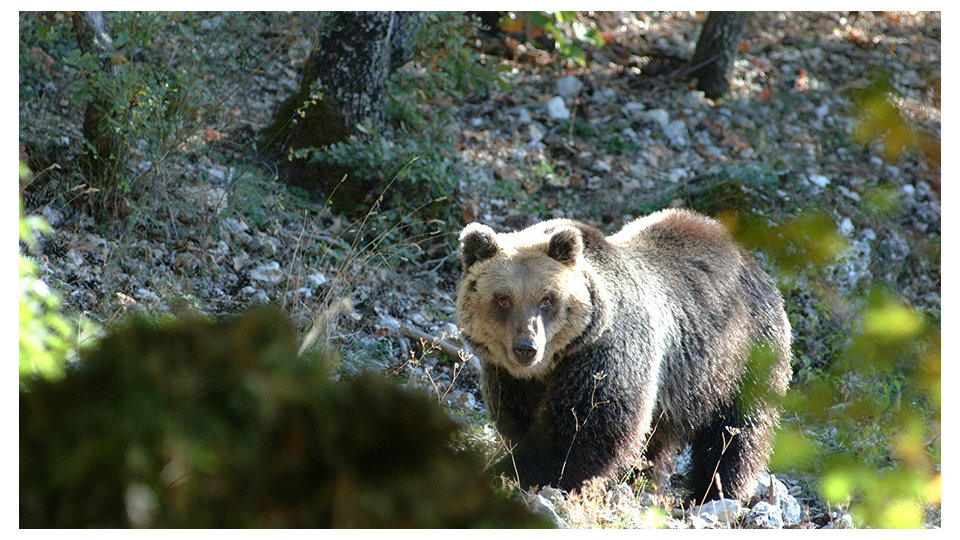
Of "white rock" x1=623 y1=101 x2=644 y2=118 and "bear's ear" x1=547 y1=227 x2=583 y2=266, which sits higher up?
"bear's ear" x1=547 y1=227 x2=583 y2=266

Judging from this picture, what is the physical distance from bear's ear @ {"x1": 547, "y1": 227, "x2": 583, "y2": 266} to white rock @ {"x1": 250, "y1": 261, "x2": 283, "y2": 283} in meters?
2.33

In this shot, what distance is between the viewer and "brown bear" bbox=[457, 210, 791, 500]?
4289 millimetres

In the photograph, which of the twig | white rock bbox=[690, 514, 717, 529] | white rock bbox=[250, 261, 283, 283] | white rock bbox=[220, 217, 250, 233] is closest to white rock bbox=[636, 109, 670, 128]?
the twig

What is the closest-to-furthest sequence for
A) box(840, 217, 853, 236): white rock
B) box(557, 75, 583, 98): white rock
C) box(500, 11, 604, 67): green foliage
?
box(500, 11, 604, 67): green foliage
box(840, 217, 853, 236): white rock
box(557, 75, 583, 98): white rock

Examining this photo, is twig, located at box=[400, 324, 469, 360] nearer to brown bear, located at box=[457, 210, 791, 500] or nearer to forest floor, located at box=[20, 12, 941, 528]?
forest floor, located at box=[20, 12, 941, 528]

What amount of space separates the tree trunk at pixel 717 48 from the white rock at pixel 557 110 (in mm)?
1925

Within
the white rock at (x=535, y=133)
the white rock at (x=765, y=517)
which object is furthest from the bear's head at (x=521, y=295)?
the white rock at (x=535, y=133)

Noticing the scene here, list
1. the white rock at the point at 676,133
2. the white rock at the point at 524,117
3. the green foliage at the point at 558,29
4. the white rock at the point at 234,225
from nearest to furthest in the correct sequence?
the green foliage at the point at 558,29 < the white rock at the point at 234,225 < the white rock at the point at 524,117 < the white rock at the point at 676,133

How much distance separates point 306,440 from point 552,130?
7.91 meters

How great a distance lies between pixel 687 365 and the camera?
4.84 m

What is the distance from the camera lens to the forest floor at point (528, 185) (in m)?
5.23

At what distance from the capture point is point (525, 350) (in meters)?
4.05

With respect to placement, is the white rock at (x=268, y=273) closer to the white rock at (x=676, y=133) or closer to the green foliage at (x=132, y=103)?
the green foliage at (x=132, y=103)
